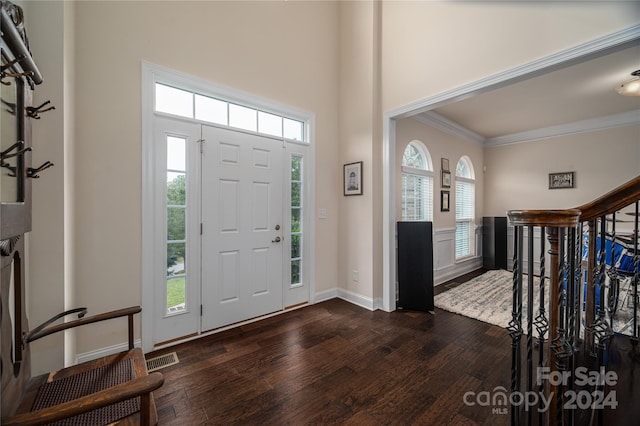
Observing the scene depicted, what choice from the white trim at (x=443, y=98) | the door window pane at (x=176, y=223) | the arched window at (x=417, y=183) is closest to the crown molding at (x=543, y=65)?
the white trim at (x=443, y=98)

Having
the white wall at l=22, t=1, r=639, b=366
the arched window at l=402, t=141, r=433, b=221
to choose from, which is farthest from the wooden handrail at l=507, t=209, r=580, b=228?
the arched window at l=402, t=141, r=433, b=221

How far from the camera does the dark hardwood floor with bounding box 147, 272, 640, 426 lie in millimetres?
Answer: 1611

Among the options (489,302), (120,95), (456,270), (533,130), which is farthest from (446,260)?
Answer: (120,95)

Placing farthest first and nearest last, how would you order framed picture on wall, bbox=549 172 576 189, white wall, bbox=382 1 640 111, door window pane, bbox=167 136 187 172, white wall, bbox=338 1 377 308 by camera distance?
1. framed picture on wall, bbox=549 172 576 189
2. white wall, bbox=338 1 377 308
3. door window pane, bbox=167 136 187 172
4. white wall, bbox=382 1 640 111

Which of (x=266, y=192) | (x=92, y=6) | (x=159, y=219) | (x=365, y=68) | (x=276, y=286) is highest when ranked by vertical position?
(x=365, y=68)

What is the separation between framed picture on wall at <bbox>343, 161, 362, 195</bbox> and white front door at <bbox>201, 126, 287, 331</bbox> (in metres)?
0.93

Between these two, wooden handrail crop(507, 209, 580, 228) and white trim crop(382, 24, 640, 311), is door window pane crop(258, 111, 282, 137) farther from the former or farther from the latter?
wooden handrail crop(507, 209, 580, 228)

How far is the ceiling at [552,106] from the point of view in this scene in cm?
309

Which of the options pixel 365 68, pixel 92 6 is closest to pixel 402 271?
pixel 365 68

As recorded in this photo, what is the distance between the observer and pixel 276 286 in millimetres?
3109

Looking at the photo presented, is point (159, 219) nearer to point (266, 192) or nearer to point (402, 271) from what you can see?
point (266, 192)

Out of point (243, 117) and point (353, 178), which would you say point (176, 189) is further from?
point (353, 178)

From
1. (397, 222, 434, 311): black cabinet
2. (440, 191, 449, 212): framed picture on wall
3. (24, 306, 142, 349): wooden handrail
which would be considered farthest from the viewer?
(440, 191, 449, 212): framed picture on wall

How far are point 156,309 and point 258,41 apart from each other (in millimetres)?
2956
